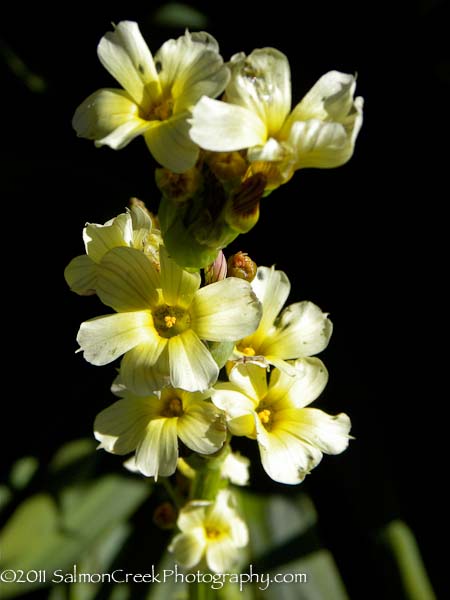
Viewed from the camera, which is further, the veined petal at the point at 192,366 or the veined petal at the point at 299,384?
the veined petal at the point at 299,384

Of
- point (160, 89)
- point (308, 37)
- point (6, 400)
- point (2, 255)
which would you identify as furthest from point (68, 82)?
point (160, 89)

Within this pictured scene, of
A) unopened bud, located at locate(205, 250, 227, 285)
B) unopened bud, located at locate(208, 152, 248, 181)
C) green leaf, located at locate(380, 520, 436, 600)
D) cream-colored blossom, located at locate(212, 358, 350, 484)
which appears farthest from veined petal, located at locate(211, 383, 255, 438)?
green leaf, located at locate(380, 520, 436, 600)

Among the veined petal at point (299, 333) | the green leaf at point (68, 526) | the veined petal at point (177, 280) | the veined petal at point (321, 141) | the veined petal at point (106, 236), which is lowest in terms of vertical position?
the green leaf at point (68, 526)

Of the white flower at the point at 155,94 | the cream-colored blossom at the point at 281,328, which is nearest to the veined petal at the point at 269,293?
the cream-colored blossom at the point at 281,328

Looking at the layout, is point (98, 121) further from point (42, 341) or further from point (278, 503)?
point (42, 341)

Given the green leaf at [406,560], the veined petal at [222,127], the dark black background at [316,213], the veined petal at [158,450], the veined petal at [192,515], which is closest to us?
the veined petal at [222,127]

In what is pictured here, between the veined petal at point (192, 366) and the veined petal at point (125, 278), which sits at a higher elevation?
the veined petal at point (125, 278)

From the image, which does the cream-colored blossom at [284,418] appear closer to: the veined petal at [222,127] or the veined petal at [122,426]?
the veined petal at [122,426]

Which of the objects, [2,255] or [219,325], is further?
[2,255]
